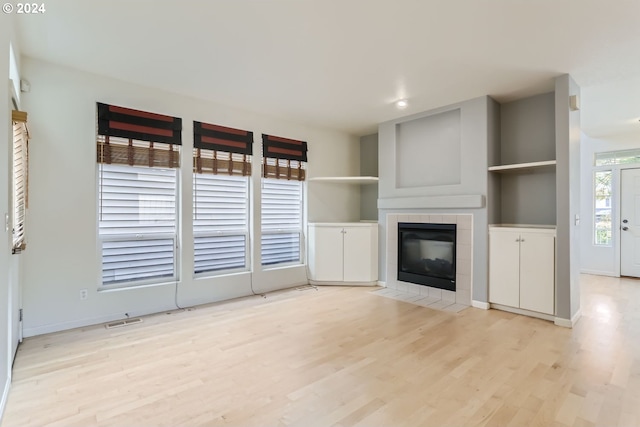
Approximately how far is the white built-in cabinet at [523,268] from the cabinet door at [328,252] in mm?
2208

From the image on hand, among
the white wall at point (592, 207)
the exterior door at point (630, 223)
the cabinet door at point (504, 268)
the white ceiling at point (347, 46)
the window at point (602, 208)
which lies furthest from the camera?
the window at point (602, 208)

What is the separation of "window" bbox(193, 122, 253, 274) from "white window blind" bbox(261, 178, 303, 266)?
341 mm

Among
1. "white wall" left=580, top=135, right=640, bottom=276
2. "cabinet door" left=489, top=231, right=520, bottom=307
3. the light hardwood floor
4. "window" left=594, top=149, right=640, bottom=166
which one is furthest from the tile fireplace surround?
"window" left=594, top=149, right=640, bottom=166

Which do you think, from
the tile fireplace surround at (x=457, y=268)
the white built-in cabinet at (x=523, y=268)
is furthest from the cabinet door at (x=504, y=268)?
the tile fireplace surround at (x=457, y=268)

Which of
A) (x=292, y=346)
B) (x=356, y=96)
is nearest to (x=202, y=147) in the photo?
(x=356, y=96)

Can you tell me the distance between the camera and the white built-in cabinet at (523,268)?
3.61 meters

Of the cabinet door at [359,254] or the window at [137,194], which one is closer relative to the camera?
the window at [137,194]

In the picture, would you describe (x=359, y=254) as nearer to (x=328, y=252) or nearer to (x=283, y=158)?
(x=328, y=252)

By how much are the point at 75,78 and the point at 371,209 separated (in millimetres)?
4604

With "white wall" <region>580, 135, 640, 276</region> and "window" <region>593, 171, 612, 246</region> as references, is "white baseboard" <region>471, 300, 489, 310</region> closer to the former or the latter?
"white wall" <region>580, 135, 640, 276</region>

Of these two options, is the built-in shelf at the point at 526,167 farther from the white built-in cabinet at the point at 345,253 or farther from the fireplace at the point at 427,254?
the white built-in cabinet at the point at 345,253

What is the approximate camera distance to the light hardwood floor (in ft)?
6.25

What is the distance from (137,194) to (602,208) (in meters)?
8.01

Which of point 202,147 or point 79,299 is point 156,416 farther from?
point 202,147
